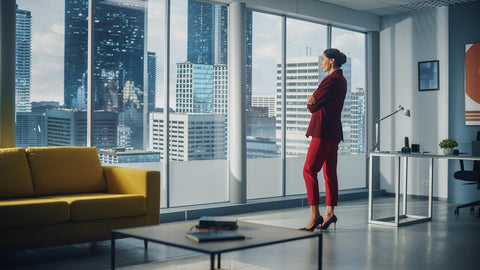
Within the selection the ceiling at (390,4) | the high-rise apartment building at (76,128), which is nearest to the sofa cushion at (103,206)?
the high-rise apartment building at (76,128)

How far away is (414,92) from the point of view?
8.84 meters

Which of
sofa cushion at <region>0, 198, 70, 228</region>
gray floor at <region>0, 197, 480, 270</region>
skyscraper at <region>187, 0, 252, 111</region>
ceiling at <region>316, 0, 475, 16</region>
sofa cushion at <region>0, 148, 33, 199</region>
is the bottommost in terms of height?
gray floor at <region>0, 197, 480, 270</region>

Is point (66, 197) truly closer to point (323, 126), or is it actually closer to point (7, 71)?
point (7, 71)

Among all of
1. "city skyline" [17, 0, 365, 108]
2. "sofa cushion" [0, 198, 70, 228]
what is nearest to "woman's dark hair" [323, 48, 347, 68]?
"city skyline" [17, 0, 365, 108]

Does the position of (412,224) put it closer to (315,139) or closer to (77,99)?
(315,139)

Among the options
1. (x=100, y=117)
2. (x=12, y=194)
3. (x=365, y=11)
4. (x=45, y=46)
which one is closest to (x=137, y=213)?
(x=12, y=194)

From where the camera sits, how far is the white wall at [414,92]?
848 centimetres

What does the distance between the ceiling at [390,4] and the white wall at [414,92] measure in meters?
0.20

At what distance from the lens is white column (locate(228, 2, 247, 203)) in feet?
23.2

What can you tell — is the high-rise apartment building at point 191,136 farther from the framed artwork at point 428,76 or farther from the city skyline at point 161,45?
the framed artwork at point 428,76

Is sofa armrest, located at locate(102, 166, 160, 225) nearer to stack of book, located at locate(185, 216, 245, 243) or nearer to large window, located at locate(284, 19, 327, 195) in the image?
stack of book, located at locate(185, 216, 245, 243)

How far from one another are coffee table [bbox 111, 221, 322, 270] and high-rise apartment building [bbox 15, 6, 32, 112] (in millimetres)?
2802

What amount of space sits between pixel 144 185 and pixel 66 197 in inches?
25.7

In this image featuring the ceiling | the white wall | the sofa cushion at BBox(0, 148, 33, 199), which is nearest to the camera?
the sofa cushion at BBox(0, 148, 33, 199)
